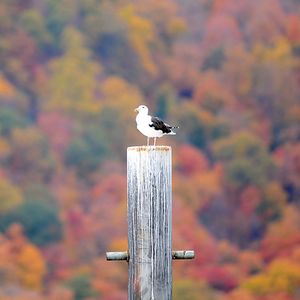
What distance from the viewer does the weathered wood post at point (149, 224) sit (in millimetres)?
4676

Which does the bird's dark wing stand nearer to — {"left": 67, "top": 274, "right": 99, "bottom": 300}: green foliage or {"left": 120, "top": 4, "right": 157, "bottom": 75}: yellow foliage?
{"left": 67, "top": 274, "right": 99, "bottom": 300}: green foliage

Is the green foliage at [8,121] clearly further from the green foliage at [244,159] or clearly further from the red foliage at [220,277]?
the red foliage at [220,277]

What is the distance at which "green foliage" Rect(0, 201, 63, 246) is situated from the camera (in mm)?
47188

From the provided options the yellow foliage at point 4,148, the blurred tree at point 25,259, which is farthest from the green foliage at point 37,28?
the blurred tree at point 25,259

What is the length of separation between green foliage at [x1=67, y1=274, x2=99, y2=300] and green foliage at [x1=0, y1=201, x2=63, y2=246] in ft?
8.60

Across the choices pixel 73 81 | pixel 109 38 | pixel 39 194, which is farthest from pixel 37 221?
pixel 109 38

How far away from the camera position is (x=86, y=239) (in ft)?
161

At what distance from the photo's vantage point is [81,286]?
4494 cm

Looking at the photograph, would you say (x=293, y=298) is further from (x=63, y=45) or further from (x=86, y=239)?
(x=63, y=45)

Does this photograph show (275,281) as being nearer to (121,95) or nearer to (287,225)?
(287,225)

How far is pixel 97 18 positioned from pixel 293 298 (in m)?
21.1

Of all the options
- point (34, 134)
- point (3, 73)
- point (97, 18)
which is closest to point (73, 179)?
point (34, 134)

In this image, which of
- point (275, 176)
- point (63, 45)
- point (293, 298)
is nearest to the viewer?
point (293, 298)

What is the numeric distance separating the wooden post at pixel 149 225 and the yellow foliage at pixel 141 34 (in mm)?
53765
